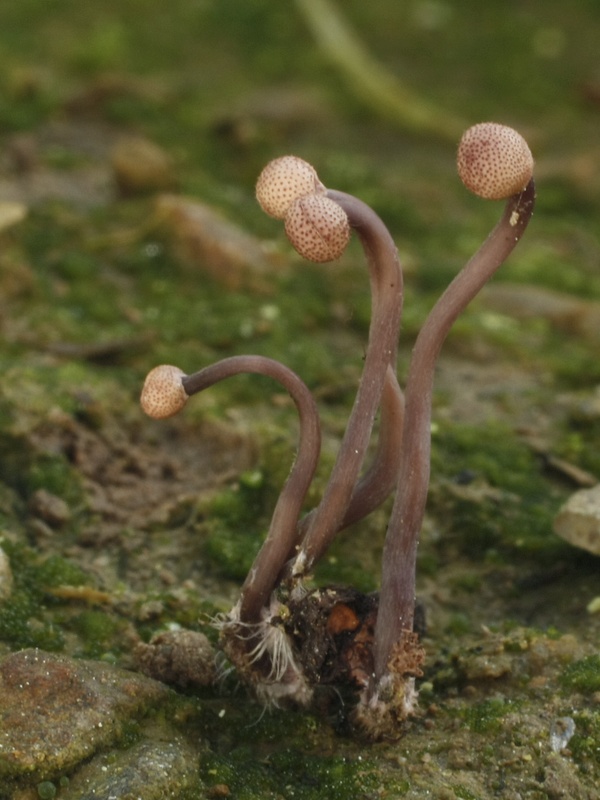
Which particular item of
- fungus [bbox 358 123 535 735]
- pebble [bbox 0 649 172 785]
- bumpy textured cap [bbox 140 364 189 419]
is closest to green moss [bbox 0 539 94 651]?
pebble [bbox 0 649 172 785]

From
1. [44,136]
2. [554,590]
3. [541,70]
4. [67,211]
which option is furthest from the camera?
[541,70]

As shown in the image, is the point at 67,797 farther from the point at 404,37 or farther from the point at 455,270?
the point at 404,37

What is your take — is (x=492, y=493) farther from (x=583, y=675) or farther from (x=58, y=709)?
(x=58, y=709)

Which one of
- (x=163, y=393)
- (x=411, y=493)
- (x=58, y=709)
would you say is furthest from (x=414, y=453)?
(x=58, y=709)

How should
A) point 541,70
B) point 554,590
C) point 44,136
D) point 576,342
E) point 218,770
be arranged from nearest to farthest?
point 218,770, point 554,590, point 576,342, point 44,136, point 541,70

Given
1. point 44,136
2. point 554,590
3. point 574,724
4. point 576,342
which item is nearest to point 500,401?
point 576,342
